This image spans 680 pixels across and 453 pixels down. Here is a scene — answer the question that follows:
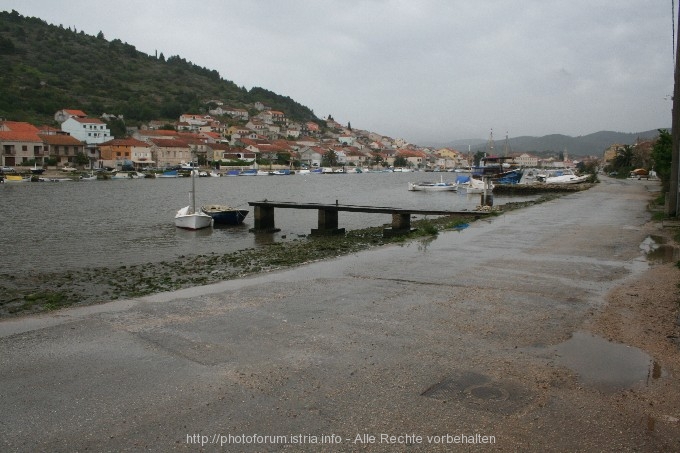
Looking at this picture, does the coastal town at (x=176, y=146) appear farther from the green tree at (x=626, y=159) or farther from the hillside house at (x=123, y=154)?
the green tree at (x=626, y=159)

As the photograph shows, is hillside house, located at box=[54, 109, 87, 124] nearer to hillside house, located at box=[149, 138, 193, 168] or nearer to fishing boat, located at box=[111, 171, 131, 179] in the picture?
hillside house, located at box=[149, 138, 193, 168]

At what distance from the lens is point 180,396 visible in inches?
163

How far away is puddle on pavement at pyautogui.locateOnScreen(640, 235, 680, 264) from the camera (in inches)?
406

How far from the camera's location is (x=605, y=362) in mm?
4879

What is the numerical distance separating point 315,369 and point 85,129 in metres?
107

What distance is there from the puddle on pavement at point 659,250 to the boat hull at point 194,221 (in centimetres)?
1897

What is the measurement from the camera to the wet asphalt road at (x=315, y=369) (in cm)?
358

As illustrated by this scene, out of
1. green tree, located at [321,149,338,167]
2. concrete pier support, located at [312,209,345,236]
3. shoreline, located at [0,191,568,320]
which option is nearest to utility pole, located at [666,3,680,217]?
shoreline, located at [0,191,568,320]

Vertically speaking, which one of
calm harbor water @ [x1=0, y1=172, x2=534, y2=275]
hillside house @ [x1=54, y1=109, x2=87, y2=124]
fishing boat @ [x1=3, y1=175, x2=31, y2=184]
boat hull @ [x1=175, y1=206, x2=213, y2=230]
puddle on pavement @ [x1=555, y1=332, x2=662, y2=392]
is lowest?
calm harbor water @ [x1=0, y1=172, x2=534, y2=275]

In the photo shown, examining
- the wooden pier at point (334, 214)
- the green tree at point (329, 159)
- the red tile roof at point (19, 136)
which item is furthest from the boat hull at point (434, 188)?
the green tree at point (329, 159)

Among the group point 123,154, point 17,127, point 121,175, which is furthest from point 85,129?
point 121,175

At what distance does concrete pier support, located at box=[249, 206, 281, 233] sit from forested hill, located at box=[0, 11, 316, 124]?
316 feet

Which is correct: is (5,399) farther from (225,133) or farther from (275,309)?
(225,133)

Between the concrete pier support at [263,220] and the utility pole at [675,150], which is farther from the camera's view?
the concrete pier support at [263,220]
